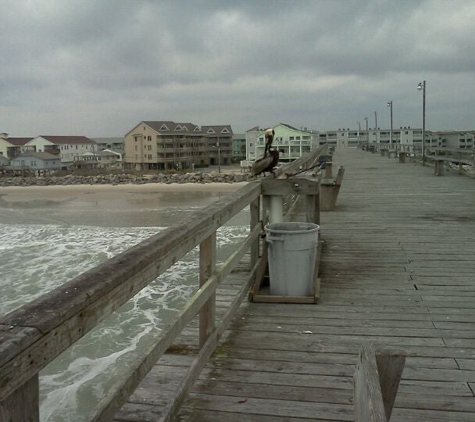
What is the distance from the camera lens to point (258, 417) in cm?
256

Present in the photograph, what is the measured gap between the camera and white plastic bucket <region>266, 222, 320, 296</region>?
429 cm

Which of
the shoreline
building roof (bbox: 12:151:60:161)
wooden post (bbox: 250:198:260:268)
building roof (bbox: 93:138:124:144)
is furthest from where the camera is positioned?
building roof (bbox: 93:138:124:144)

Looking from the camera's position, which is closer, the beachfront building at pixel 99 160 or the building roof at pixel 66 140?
the beachfront building at pixel 99 160

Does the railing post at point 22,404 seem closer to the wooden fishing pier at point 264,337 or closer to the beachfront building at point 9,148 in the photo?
the wooden fishing pier at point 264,337

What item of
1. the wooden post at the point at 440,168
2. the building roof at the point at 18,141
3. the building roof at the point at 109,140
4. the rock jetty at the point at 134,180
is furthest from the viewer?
the building roof at the point at 109,140

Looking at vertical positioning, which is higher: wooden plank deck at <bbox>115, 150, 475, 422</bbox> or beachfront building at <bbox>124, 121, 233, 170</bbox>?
beachfront building at <bbox>124, 121, 233, 170</bbox>

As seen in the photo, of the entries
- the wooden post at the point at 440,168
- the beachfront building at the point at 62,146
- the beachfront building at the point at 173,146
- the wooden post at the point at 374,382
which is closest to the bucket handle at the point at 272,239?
the wooden post at the point at 374,382

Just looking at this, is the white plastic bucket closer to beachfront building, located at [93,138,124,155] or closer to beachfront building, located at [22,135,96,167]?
beachfront building, located at [22,135,96,167]

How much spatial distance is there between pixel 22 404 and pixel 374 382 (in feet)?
2.78

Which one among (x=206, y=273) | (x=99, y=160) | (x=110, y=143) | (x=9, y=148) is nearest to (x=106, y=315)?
(x=206, y=273)

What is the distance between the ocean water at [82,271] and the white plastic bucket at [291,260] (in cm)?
310

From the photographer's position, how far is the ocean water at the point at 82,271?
6.68m

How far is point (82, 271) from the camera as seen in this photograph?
13703mm

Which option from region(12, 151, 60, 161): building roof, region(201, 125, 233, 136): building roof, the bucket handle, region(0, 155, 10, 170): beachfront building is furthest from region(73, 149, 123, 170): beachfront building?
the bucket handle
